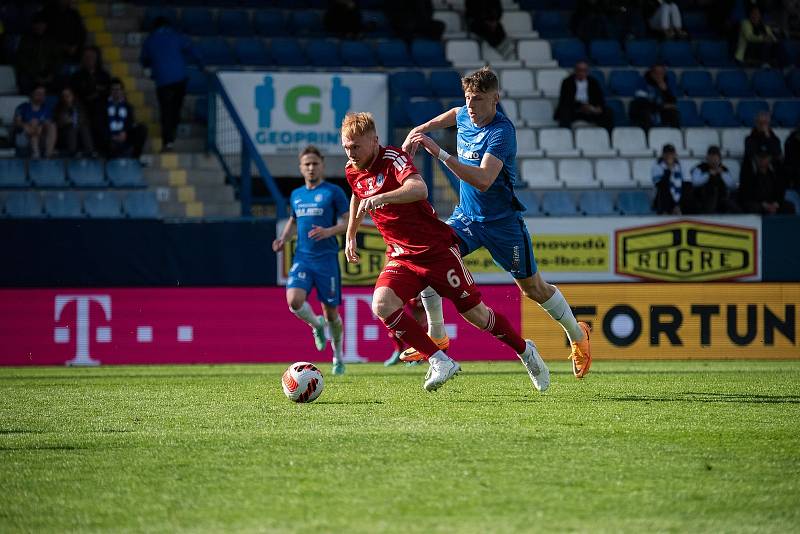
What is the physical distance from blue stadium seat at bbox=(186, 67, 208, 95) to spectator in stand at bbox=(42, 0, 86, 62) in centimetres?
172

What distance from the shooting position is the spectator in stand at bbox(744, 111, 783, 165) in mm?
18266

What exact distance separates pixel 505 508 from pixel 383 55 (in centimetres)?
1624

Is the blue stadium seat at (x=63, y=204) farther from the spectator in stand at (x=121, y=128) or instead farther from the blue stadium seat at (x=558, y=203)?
the blue stadium seat at (x=558, y=203)

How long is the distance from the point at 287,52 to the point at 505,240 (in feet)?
38.5

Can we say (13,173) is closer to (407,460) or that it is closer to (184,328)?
(184,328)

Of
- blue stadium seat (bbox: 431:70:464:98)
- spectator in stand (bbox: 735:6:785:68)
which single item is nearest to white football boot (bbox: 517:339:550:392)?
blue stadium seat (bbox: 431:70:464:98)

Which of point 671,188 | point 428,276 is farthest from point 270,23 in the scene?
point 428,276

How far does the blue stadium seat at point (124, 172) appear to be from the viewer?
683 inches

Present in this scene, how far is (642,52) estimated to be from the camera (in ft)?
72.0

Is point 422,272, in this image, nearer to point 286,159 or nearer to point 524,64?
point 286,159

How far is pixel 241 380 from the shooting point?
11797mm

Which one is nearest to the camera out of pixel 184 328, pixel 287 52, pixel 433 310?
pixel 433 310

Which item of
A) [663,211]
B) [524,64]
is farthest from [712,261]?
[524,64]

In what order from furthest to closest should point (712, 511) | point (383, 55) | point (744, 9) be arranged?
point (744, 9), point (383, 55), point (712, 511)
